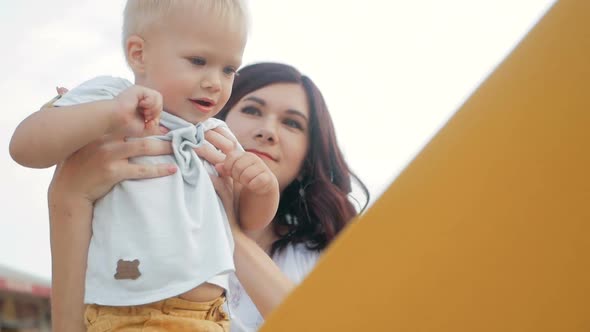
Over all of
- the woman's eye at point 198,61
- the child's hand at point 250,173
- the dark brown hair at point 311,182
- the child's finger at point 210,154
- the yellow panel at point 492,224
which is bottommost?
the dark brown hair at point 311,182

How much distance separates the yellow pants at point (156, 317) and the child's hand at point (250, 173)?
0.92 feet

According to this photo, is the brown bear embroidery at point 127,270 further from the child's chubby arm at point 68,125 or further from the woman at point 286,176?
the woman at point 286,176

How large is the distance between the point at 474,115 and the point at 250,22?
948 millimetres

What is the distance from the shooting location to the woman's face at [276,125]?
2.46 meters

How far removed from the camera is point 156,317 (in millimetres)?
1140

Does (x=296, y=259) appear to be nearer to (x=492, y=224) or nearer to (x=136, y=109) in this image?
(x=136, y=109)

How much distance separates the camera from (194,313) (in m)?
1.19

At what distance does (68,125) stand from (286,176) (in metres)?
1.54

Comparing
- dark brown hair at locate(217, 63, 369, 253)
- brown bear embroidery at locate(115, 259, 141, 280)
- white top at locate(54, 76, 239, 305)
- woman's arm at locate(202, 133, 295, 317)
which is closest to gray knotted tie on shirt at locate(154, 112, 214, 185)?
white top at locate(54, 76, 239, 305)

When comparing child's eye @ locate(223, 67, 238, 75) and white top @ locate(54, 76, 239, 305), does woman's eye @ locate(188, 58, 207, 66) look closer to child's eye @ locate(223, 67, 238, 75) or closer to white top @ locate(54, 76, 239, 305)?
child's eye @ locate(223, 67, 238, 75)

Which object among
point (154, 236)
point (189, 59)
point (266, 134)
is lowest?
point (266, 134)

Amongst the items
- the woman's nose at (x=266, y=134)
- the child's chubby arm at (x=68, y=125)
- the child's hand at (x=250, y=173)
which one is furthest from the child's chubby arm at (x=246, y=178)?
the woman's nose at (x=266, y=134)

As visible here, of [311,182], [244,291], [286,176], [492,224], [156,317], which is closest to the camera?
[492,224]

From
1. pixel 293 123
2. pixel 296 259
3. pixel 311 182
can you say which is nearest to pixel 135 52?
pixel 293 123
